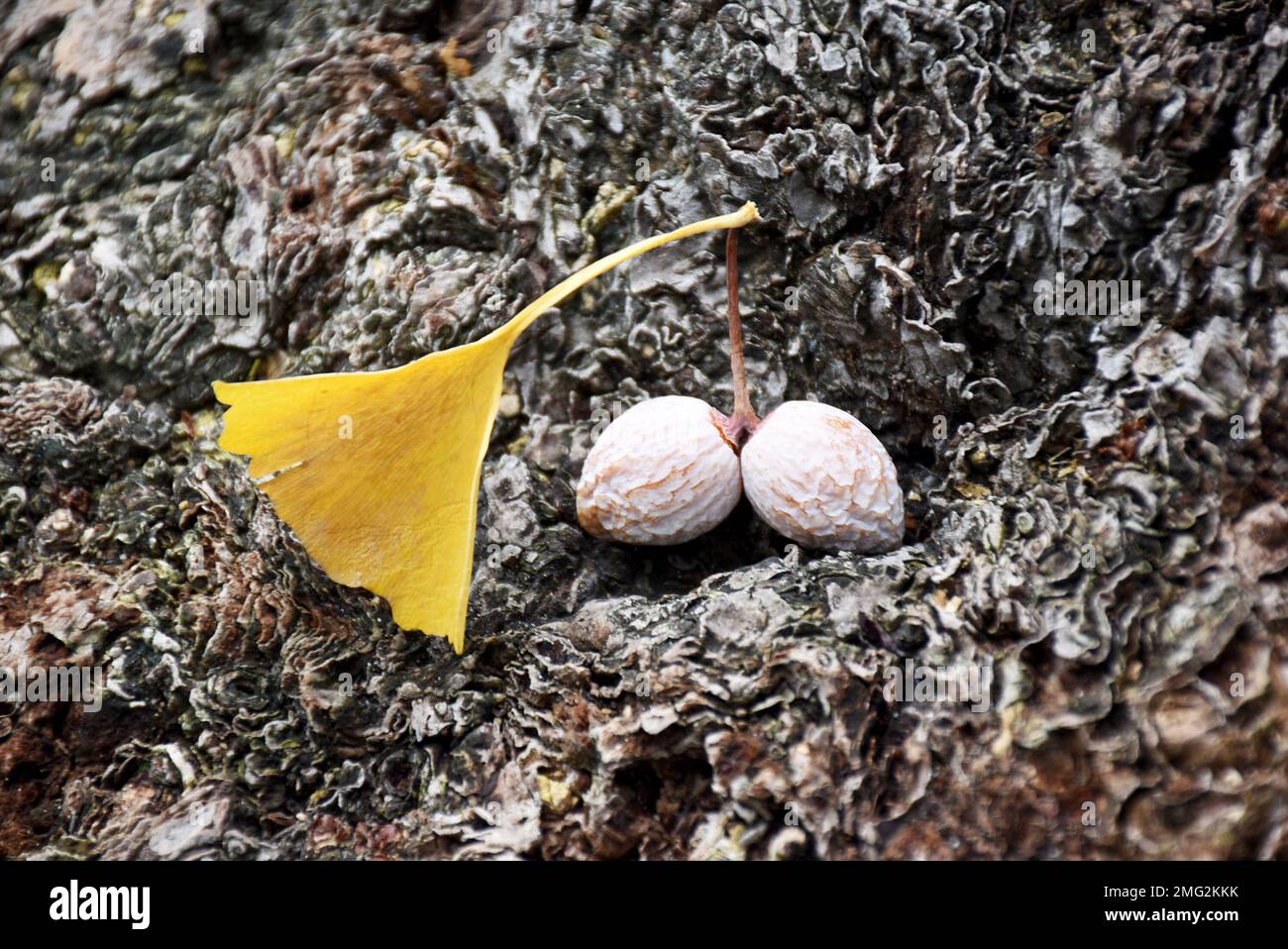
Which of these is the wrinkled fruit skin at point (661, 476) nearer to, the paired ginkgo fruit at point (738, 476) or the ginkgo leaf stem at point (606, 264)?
the paired ginkgo fruit at point (738, 476)

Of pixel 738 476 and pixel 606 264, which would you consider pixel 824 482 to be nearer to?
pixel 738 476

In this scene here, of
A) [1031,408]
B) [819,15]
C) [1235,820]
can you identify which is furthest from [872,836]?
[819,15]

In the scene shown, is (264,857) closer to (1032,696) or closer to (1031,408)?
(1032,696)

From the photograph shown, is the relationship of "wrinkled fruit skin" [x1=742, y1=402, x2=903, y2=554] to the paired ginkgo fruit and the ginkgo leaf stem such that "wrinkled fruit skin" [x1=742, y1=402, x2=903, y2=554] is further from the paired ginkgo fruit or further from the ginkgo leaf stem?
the ginkgo leaf stem

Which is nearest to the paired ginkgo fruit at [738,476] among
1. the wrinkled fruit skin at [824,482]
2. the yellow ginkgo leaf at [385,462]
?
the wrinkled fruit skin at [824,482]

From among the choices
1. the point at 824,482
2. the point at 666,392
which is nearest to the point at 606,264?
the point at 666,392

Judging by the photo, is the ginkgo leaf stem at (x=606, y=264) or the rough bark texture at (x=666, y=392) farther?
the ginkgo leaf stem at (x=606, y=264)
